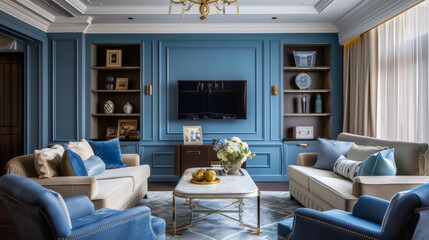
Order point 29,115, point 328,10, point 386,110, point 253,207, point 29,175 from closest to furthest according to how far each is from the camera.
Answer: point 29,175
point 253,207
point 386,110
point 328,10
point 29,115

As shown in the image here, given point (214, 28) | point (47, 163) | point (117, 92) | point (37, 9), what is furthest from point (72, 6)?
point (47, 163)

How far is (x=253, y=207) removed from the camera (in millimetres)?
3350

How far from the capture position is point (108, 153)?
3678 millimetres

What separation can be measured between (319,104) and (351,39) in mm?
1133

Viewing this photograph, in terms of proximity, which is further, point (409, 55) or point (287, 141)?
point (287, 141)

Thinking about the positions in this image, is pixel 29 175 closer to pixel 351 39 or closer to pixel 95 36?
pixel 95 36

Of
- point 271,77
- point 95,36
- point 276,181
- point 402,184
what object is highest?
point 95,36

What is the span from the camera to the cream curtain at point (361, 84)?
13.2 ft

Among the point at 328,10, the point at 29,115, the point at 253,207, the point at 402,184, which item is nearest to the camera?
the point at 402,184

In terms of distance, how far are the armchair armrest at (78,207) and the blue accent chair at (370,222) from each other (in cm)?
133

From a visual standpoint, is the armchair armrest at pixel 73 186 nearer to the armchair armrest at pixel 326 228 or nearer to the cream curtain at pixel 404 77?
the armchair armrest at pixel 326 228

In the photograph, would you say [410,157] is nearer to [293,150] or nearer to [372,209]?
[372,209]

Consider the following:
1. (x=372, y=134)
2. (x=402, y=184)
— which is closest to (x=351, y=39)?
(x=372, y=134)

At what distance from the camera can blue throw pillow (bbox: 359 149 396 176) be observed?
8.23 feet
